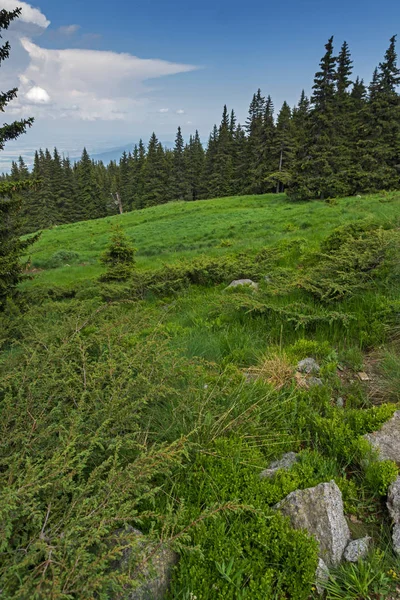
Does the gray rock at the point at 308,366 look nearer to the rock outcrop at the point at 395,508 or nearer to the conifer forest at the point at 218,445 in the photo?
the conifer forest at the point at 218,445

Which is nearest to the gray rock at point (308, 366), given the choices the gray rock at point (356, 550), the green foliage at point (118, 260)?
the gray rock at point (356, 550)

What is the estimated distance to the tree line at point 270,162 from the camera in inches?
1156

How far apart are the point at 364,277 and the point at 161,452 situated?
15.9 feet

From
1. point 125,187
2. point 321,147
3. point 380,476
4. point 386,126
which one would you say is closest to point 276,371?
point 380,476

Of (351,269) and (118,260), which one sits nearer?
(351,269)

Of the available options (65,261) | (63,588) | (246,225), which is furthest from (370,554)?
(65,261)

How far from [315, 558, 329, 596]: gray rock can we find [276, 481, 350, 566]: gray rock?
5 cm

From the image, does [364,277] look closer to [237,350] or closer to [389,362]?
[389,362]

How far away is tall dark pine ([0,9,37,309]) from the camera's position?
862 centimetres

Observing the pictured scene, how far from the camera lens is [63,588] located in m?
1.50

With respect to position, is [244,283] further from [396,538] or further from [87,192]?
[87,192]

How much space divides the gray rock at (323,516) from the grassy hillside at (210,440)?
0.09 metres

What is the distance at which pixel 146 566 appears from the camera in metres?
1.72

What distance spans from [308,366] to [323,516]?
1.99 meters
